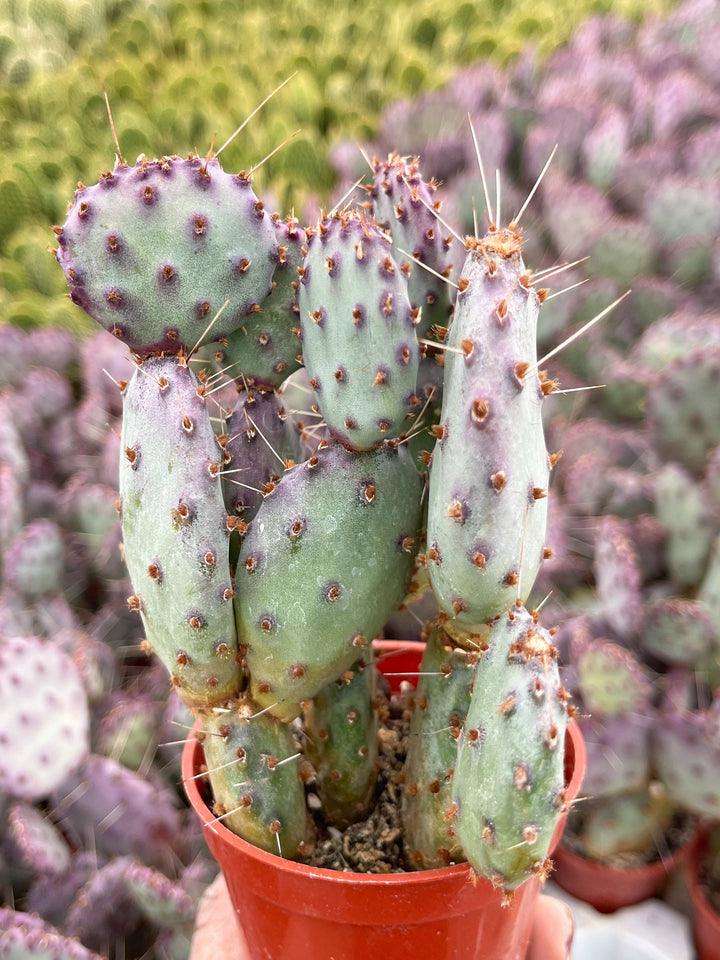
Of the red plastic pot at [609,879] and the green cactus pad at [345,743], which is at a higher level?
the green cactus pad at [345,743]

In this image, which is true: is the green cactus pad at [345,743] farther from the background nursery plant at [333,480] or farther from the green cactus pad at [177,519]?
the green cactus pad at [177,519]

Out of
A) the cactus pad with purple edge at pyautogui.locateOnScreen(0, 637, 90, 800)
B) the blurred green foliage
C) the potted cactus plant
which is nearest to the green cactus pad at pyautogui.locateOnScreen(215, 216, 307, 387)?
the potted cactus plant

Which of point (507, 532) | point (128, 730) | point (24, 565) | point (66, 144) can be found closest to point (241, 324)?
point (507, 532)

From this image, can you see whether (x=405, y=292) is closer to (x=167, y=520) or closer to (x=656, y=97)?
(x=167, y=520)

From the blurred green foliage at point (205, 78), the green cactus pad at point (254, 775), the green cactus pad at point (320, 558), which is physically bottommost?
the green cactus pad at point (254, 775)

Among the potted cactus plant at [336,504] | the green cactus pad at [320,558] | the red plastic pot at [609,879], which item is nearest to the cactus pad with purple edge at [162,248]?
the potted cactus plant at [336,504]

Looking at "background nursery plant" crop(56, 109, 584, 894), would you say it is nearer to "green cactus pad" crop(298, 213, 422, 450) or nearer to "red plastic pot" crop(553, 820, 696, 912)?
"green cactus pad" crop(298, 213, 422, 450)
